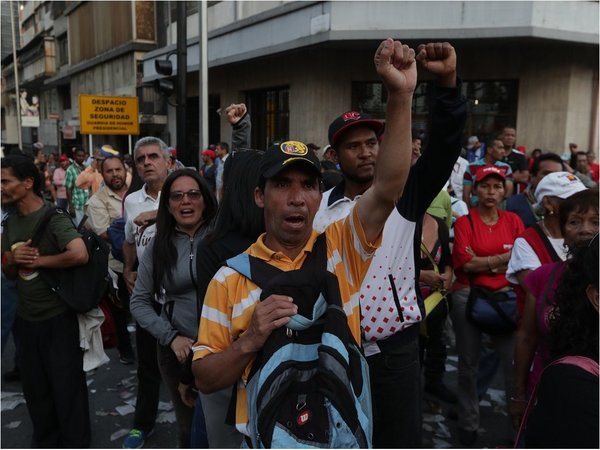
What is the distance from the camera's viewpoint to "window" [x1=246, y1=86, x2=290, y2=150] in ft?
50.9

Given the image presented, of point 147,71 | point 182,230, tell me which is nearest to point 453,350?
point 182,230

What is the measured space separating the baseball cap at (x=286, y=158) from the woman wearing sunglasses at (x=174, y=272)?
132 centimetres

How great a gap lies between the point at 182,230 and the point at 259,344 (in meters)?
1.69

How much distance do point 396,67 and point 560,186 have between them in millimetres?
2068

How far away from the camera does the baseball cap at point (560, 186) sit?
10.4 ft

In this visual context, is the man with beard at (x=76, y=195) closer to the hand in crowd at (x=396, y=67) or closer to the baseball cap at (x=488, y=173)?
the baseball cap at (x=488, y=173)

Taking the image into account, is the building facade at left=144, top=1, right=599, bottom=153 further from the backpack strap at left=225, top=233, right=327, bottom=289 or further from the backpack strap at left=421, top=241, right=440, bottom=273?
the backpack strap at left=225, top=233, right=327, bottom=289

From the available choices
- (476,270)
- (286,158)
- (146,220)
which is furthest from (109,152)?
(286,158)

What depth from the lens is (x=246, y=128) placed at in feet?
12.3

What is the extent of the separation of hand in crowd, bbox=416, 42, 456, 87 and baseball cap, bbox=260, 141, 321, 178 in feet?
1.74

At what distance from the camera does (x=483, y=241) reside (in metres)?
3.78

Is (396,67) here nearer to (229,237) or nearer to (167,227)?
(229,237)

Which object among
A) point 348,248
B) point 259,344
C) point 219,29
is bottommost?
point 259,344

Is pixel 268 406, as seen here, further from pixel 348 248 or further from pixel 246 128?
pixel 246 128
